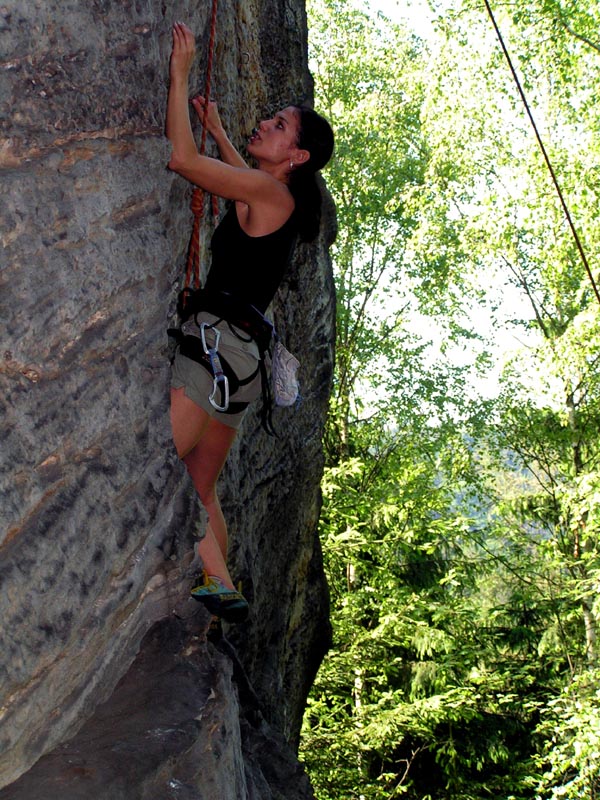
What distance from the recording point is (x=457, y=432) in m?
20.7

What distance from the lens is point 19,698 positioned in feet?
8.59

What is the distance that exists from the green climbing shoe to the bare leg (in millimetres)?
82

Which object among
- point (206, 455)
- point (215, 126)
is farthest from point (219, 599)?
point (215, 126)

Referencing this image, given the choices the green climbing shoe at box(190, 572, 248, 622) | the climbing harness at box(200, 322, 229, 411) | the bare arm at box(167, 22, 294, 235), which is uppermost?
the bare arm at box(167, 22, 294, 235)

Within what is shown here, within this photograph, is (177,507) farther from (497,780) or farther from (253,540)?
(497,780)

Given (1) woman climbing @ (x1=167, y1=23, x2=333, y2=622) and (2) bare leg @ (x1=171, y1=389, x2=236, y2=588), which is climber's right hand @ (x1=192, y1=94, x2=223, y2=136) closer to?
(1) woman climbing @ (x1=167, y1=23, x2=333, y2=622)

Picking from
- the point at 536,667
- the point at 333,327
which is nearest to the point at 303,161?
the point at 333,327

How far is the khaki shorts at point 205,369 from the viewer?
3.65 meters

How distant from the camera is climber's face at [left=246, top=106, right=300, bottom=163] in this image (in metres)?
3.81

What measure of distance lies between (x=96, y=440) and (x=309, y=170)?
1.48 meters

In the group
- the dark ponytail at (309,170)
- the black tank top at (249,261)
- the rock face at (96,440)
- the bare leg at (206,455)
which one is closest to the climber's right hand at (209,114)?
the rock face at (96,440)

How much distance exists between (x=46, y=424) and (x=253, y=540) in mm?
3474

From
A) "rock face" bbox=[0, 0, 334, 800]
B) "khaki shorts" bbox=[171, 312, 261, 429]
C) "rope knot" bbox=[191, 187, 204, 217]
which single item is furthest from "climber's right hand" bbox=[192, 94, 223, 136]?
"khaki shorts" bbox=[171, 312, 261, 429]

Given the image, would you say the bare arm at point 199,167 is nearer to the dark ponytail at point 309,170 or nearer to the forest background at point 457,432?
the dark ponytail at point 309,170
